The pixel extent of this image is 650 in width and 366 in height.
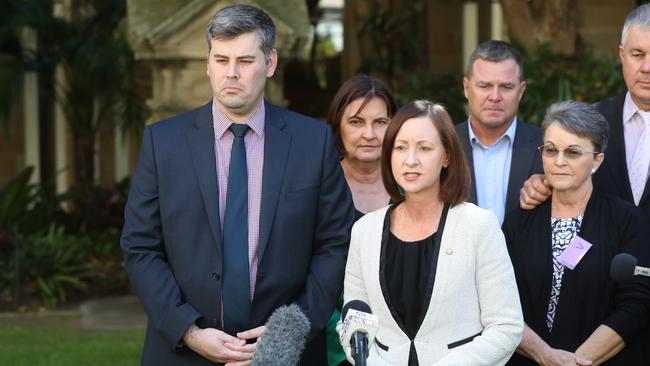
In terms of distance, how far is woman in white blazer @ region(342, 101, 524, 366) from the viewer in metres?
4.18

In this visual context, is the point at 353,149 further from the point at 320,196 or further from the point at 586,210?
the point at 586,210

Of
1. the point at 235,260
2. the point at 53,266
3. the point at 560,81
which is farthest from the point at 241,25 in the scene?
the point at 53,266

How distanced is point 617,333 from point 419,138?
1.15 metres

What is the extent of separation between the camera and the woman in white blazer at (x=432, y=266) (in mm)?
4176

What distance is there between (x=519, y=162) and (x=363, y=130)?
0.73m

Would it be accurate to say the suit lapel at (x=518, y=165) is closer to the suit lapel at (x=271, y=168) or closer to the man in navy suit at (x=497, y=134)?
the man in navy suit at (x=497, y=134)

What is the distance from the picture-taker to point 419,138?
14.0 feet

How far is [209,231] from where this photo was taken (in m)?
4.41

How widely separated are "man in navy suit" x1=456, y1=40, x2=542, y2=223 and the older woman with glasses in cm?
64

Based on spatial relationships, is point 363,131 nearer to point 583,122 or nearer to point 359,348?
point 583,122

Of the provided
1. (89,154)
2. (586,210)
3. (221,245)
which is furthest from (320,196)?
(89,154)

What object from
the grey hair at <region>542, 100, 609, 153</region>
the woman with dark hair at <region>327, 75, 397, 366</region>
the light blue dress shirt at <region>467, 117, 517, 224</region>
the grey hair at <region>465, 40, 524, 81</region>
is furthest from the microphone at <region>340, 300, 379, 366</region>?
the grey hair at <region>465, 40, 524, 81</region>

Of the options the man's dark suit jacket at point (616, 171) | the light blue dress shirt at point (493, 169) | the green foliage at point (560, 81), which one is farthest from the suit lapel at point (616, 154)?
the green foliage at point (560, 81)

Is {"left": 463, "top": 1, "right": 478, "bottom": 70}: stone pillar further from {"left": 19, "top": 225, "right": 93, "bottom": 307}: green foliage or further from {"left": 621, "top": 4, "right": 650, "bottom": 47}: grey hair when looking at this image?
{"left": 621, "top": 4, "right": 650, "bottom": 47}: grey hair
